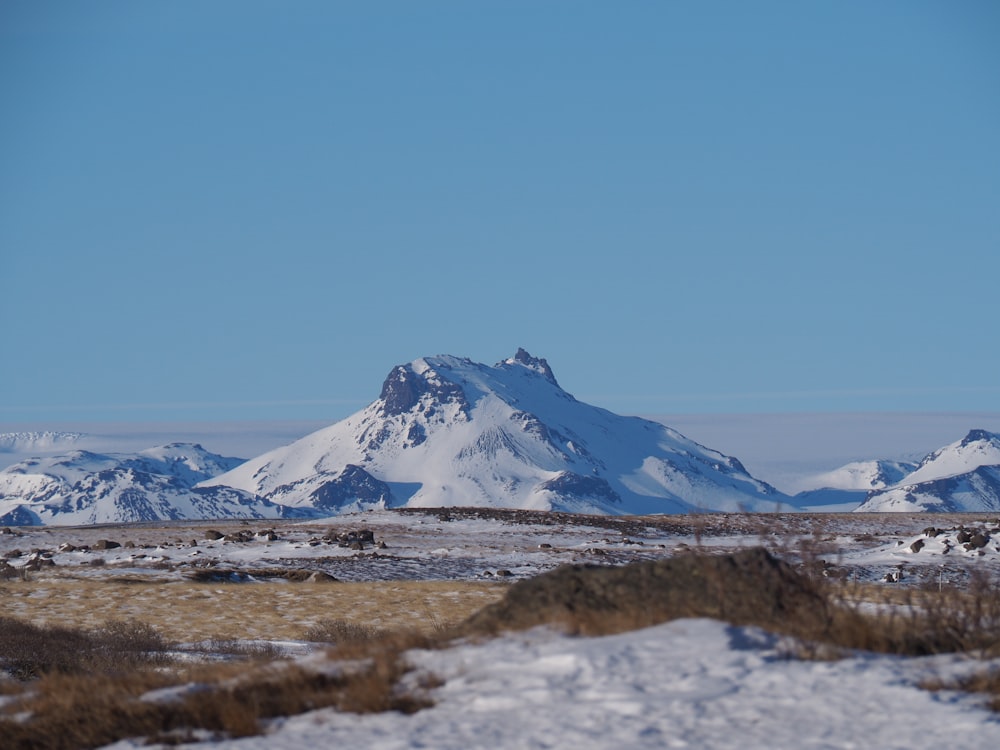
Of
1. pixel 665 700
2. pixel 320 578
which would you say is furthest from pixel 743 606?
pixel 320 578

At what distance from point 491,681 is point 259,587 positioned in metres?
20.2

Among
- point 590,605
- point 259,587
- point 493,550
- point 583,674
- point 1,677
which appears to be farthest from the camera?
point 493,550

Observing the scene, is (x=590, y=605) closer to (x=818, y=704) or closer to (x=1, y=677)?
(x=818, y=704)

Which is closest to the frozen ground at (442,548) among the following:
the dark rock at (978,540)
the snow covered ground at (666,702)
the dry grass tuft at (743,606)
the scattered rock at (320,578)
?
the dark rock at (978,540)

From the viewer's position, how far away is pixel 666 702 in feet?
26.9

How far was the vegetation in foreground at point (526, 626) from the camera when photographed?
9031 millimetres

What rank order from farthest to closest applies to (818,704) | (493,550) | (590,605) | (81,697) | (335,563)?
(493,550) → (335,563) → (590,605) → (81,697) → (818,704)

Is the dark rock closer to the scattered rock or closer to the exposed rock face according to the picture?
the scattered rock

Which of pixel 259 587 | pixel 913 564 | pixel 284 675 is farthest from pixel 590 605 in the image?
pixel 913 564

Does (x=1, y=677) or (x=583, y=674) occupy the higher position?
(x=583, y=674)

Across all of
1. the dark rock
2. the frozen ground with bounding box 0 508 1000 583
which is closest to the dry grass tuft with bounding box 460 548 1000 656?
the frozen ground with bounding box 0 508 1000 583

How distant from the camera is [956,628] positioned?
32.1ft

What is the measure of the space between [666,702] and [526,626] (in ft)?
7.31

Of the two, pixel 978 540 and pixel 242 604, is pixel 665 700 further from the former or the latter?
pixel 978 540
